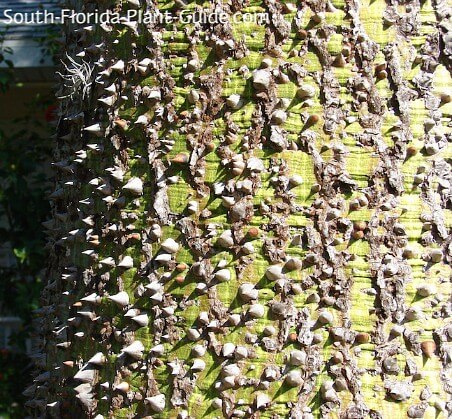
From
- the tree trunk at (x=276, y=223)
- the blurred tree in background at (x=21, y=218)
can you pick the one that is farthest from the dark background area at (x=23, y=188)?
the tree trunk at (x=276, y=223)

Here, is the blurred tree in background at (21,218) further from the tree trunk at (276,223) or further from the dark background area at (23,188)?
the tree trunk at (276,223)

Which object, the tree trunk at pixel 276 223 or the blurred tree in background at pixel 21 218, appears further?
the blurred tree in background at pixel 21 218

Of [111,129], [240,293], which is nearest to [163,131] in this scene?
[111,129]

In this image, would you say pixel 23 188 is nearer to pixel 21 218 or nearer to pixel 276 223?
pixel 21 218

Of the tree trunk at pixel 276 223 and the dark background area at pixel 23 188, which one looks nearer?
the tree trunk at pixel 276 223

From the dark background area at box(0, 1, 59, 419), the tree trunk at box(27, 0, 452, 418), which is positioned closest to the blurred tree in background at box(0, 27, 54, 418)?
the dark background area at box(0, 1, 59, 419)

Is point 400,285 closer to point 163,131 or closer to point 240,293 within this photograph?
point 240,293

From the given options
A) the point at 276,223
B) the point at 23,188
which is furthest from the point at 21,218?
the point at 276,223

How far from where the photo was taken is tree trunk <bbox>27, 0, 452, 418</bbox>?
1.34 m

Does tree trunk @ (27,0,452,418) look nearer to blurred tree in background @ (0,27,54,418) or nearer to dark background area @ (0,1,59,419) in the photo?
dark background area @ (0,1,59,419)

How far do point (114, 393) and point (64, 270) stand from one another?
0.32m

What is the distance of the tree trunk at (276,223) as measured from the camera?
1.34m

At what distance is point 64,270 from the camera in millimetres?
1571

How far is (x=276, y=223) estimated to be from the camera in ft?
4.48
